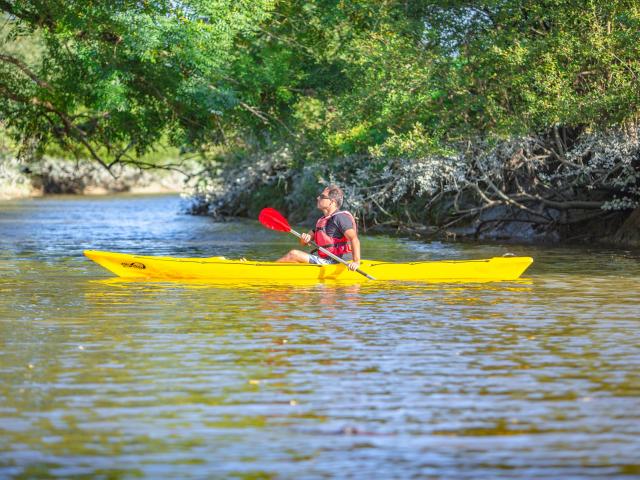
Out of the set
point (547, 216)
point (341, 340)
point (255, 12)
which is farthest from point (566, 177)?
point (341, 340)

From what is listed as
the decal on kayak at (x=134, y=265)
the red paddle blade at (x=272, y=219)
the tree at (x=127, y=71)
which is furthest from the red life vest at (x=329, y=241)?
the tree at (x=127, y=71)

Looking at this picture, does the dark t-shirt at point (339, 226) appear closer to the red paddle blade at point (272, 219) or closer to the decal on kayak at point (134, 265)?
the red paddle blade at point (272, 219)

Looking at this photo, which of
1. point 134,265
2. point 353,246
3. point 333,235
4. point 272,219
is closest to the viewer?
point 353,246

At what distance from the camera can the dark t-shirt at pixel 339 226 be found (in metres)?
16.1

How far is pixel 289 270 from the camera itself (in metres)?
16.2

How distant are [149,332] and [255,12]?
13626mm

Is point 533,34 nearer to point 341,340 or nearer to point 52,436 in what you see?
point 341,340

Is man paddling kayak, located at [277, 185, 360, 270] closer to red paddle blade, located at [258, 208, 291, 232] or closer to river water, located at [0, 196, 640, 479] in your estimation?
river water, located at [0, 196, 640, 479]

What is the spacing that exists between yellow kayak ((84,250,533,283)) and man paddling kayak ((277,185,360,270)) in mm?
228

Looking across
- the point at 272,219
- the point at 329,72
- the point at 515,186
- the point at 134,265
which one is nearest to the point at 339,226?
the point at 272,219

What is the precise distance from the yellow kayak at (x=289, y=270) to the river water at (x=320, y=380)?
1.05 ft

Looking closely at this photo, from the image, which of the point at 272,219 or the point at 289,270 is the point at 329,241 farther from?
the point at 272,219

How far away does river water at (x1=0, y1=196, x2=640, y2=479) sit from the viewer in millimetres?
6441

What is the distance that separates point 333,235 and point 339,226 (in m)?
0.18
